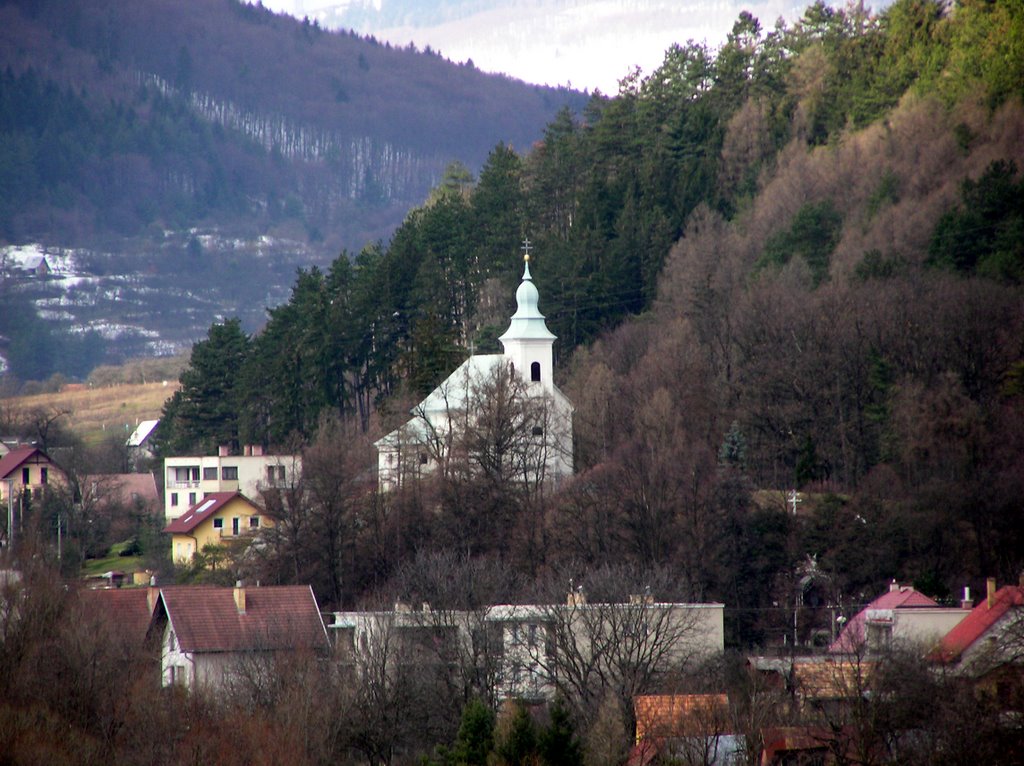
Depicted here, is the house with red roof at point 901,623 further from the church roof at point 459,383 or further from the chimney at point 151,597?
the church roof at point 459,383

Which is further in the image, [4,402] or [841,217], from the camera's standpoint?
[4,402]

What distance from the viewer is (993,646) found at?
3838cm

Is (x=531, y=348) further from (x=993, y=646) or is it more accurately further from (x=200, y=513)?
(x=993, y=646)

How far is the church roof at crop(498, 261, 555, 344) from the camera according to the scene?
70500mm

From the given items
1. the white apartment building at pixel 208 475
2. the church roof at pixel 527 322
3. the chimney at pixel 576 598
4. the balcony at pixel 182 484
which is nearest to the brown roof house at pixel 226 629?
the chimney at pixel 576 598

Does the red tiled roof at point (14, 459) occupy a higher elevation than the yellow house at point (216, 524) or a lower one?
higher

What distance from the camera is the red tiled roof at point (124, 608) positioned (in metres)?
45.7

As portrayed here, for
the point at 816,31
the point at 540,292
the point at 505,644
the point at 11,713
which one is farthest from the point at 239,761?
A: the point at 816,31

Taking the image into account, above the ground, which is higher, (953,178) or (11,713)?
(953,178)

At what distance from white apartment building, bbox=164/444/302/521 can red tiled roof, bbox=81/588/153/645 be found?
89.1 ft

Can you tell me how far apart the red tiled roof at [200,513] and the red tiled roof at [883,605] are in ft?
94.6

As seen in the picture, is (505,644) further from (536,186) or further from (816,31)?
(816,31)

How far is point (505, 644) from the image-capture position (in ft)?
150

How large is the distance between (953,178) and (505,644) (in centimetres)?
3629
